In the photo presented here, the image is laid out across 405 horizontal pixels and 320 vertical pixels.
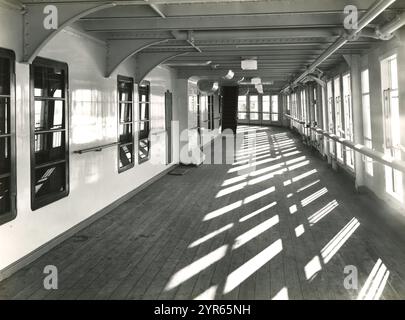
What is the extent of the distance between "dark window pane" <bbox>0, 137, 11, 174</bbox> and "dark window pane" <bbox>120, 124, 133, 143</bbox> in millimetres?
3186

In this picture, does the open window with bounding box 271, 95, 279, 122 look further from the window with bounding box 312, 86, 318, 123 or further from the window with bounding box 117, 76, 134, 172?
the window with bounding box 117, 76, 134, 172

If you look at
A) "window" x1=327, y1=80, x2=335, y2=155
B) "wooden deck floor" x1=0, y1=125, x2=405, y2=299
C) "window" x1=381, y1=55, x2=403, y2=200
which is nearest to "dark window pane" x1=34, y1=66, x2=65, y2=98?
"wooden deck floor" x1=0, y1=125, x2=405, y2=299

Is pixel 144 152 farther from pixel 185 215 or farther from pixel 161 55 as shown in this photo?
pixel 185 215

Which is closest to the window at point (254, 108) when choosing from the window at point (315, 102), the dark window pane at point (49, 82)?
the window at point (315, 102)

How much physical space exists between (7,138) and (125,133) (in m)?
3.46

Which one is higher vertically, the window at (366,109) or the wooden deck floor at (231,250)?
the window at (366,109)

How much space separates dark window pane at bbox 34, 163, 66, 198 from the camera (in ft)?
14.0

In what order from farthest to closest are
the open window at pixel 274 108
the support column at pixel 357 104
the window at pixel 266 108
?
1. the window at pixel 266 108
2. the open window at pixel 274 108
3. the support column at pixel 357 104

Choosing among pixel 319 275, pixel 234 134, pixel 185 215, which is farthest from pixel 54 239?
pixel 234 134

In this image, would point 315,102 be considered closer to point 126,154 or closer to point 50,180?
point 126,154

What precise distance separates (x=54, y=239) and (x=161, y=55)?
3.79 meters

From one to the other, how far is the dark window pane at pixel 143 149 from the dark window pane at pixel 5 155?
13.3 ft

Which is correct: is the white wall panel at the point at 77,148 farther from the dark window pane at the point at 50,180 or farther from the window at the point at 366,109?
the window at the point at 366,109

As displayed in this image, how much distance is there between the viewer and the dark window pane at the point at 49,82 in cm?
418
